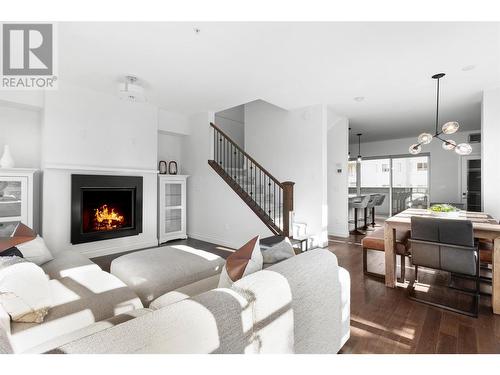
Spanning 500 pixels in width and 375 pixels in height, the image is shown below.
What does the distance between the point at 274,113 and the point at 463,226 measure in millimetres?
4024

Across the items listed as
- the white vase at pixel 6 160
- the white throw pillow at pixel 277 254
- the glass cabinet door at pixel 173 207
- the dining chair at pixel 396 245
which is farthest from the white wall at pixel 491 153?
the white vase at pixel 6 160

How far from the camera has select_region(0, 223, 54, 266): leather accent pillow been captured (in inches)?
94.2

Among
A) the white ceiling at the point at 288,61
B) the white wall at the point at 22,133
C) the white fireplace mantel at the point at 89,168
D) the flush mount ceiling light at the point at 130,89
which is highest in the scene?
the white ceiling at the point at 288,61

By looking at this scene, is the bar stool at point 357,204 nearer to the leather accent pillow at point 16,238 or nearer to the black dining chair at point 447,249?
the black dining chair at point 447,249

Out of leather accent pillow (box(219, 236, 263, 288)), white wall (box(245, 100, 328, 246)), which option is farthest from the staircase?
leather accent pillow (box(219, 236, 263, 288))

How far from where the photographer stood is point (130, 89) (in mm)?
3490

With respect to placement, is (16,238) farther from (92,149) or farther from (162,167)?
(162,167)

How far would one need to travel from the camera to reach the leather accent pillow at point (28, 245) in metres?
2.39

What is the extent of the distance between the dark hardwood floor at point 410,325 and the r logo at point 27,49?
3.95 m

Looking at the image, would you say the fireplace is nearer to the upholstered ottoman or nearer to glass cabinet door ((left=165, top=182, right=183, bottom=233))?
glass cabinet door ((left=165, top=182, right=183, bottom=233))

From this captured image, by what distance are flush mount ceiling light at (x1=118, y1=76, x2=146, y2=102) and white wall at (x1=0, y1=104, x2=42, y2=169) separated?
61.5 inches

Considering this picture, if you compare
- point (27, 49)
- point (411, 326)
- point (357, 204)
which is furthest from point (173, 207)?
point (411, 326)

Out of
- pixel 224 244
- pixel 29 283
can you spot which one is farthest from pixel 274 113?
pixel 29 283

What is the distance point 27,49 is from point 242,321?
11.5ft
